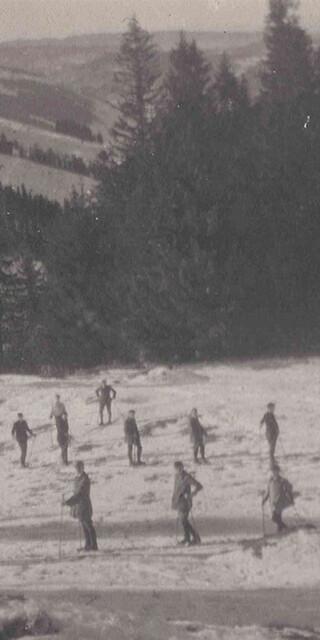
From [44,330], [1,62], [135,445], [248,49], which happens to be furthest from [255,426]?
[1,62]

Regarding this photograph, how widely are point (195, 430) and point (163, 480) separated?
1655 mm

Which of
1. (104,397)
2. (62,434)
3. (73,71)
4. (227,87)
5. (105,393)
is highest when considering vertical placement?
(73,71)

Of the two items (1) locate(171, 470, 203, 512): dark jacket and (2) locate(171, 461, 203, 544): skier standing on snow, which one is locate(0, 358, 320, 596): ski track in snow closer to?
(2) locate(171, 461, 203, 544): skier standing on snow

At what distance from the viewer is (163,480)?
26.9 metres

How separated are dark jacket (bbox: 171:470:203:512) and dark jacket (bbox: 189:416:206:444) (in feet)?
23.9

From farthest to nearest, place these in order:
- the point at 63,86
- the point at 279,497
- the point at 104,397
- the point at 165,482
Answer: the point at 63,86
the point at 104,397
the point at 165,482
the point at 279,497

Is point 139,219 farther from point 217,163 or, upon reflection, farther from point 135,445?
point 135,445

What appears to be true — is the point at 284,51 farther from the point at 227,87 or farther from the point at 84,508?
the point at 84,508

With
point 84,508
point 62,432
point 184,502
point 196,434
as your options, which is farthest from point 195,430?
point 84,508

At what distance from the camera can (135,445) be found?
98.9 ft

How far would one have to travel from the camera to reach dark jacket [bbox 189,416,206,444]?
27.9 metres

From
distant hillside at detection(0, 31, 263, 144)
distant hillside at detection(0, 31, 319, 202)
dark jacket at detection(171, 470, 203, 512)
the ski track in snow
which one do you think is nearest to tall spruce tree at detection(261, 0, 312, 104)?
distant hillside at detection(0, 31, 319, 202)

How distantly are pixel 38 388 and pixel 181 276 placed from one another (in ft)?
22.2

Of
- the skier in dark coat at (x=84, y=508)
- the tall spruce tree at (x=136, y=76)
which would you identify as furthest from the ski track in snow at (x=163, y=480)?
the tall spruce tree at (x=136, y=76)
